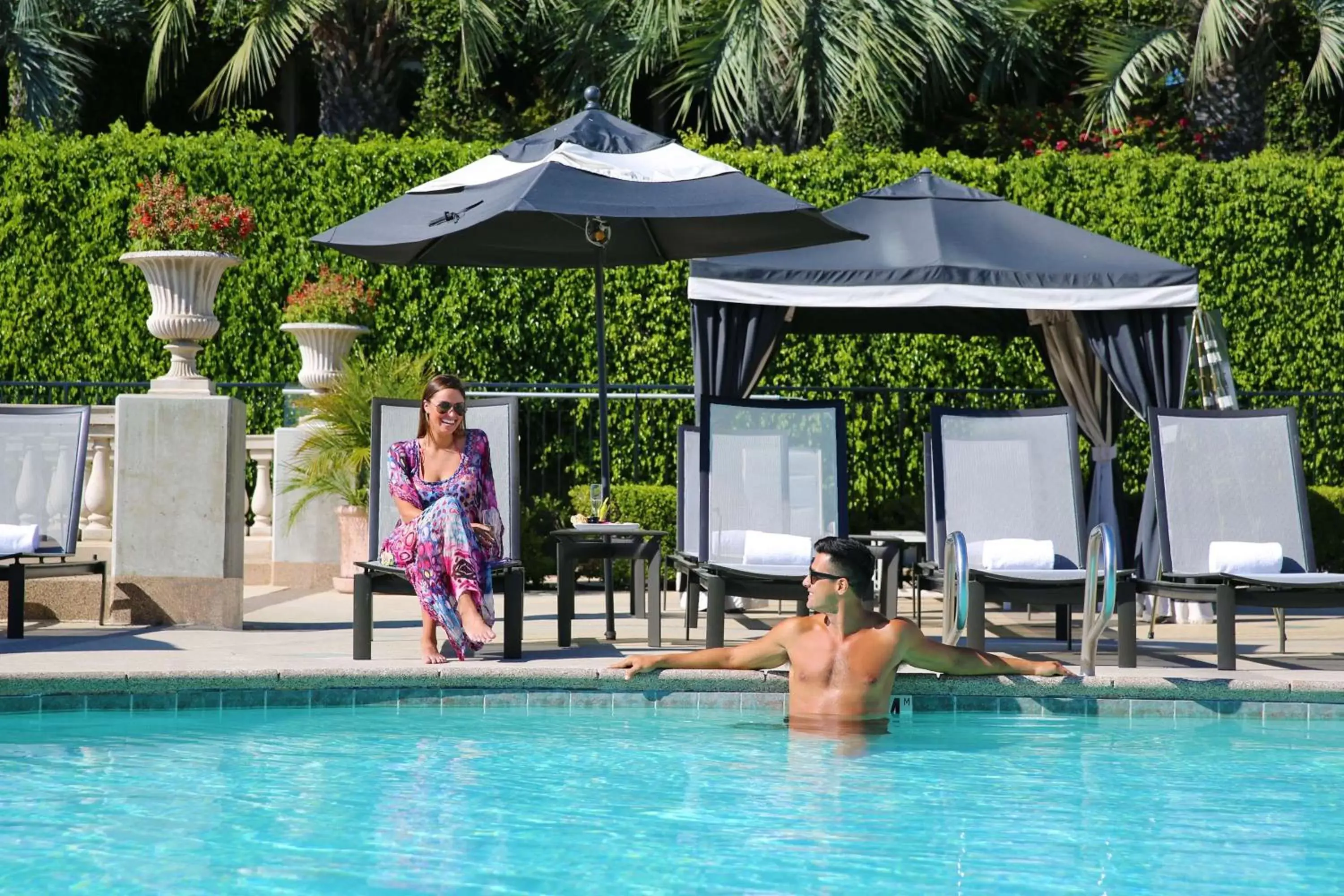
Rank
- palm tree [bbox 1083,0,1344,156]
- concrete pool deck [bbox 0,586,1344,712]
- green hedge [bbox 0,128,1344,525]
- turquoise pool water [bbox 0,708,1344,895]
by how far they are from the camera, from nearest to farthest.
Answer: turquoise pool water [bbox 0,708,1344,895] → concrete pool deck [bbox 0,586,1344,712] → green hedge [bbox 0,128,1344,525] → palm tree [bbox 1083,0,1344,156]

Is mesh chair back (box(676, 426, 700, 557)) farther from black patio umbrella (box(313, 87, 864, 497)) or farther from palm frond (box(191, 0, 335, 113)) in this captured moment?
palm frond (box(191, 0, 335, 113))

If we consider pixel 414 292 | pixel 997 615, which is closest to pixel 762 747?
pixel 997 615

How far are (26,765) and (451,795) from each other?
1.44m

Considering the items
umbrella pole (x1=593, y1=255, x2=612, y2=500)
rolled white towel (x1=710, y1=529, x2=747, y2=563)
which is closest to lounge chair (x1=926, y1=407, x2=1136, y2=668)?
rolled white towel (x1=710, y1=529, x2=747, y2=563)

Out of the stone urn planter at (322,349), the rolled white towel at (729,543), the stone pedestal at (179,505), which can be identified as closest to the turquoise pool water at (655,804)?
the rolled white towel at (729,543)

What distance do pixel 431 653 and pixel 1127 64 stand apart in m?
11.6

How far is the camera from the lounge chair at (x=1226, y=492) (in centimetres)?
679

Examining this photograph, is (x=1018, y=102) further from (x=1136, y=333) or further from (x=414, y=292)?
(x=1136, y=333)

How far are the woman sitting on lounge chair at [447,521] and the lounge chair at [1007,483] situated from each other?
204 cm

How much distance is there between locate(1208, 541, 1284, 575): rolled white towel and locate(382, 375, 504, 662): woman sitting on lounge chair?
3.14 m

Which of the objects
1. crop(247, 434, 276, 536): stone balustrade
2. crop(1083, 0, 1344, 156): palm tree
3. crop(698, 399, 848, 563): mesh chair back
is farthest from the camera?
crop(1083, 0, 1344, 156): palm tree

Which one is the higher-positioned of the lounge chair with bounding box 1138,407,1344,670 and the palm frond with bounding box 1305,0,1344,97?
the palm frond with bounding box 1305,0,1344,97

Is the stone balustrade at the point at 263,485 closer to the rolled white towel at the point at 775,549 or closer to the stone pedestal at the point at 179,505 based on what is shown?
the stone pedestal at the point at 179,505

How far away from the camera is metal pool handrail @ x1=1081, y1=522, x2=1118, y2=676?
5730mm
